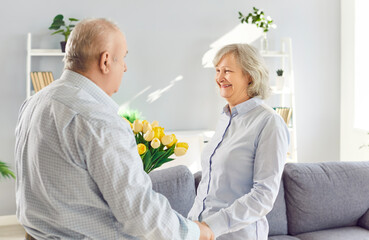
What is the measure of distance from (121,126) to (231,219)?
66 cm

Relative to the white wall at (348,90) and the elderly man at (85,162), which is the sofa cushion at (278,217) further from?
the white wall at (348,90)

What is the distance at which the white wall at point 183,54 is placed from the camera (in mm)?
4211

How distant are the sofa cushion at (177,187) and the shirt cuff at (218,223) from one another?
861mm

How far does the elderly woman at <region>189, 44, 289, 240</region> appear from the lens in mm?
1622

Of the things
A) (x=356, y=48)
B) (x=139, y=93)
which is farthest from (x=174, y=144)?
(x=356, y=48)

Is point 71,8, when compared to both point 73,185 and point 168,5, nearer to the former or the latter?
point 168,5

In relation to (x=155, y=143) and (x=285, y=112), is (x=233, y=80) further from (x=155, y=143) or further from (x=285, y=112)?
(x=285, y=112)

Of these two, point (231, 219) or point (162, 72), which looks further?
point (162, 72)

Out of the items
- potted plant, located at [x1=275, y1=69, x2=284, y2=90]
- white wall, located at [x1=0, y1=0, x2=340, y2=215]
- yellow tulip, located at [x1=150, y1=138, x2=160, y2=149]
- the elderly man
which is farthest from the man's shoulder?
potted plant, located at [x1=275, y1=69, x2=284, y2=90]

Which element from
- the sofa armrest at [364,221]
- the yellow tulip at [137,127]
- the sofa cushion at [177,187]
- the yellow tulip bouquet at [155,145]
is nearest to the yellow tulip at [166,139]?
the yellow tulip bouquet at [155,145]

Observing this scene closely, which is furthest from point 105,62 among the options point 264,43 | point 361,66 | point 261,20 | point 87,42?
point 361,66

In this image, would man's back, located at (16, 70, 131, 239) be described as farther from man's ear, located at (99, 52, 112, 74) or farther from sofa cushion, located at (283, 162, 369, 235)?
sofa cushion, located at (283, 162, 369, 235)

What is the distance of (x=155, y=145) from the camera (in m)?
1.75

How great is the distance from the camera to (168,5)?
180 inches
